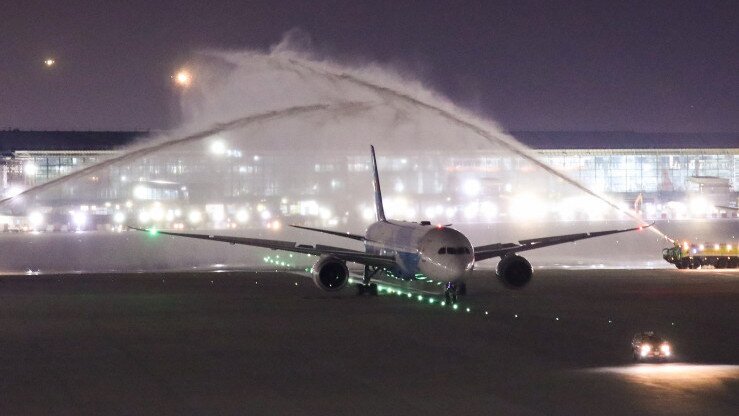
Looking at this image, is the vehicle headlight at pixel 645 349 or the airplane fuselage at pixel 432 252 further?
the airplane fuselage at pixel 432 252

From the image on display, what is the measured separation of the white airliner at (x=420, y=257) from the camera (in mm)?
41906

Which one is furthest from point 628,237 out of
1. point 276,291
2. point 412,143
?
point 276,291

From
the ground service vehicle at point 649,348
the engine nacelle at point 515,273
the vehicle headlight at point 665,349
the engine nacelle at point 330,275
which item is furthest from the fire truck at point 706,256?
the ground service vehicle at point 649,348

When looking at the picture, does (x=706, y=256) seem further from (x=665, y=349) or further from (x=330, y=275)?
(x=665, y=349)

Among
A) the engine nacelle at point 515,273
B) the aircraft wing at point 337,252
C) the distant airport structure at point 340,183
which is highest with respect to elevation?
the distant airport structure at point 340,183

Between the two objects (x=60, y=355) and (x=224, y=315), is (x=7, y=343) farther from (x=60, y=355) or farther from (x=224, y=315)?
(x=224, y=315)

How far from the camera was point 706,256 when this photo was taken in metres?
67.7

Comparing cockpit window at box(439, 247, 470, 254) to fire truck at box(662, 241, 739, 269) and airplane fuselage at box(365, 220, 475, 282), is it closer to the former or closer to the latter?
airplane fuselage at box(365, 220, 475, 282)

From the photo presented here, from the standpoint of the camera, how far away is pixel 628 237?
133375mm

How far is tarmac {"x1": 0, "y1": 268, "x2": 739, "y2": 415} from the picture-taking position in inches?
808

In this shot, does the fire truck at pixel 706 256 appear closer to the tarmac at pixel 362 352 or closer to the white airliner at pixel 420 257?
the tarmac at pixel 362 352

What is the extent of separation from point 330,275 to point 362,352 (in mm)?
17062

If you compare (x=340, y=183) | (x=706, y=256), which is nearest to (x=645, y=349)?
(x=706, y=256)

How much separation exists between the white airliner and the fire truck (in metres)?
20.2
